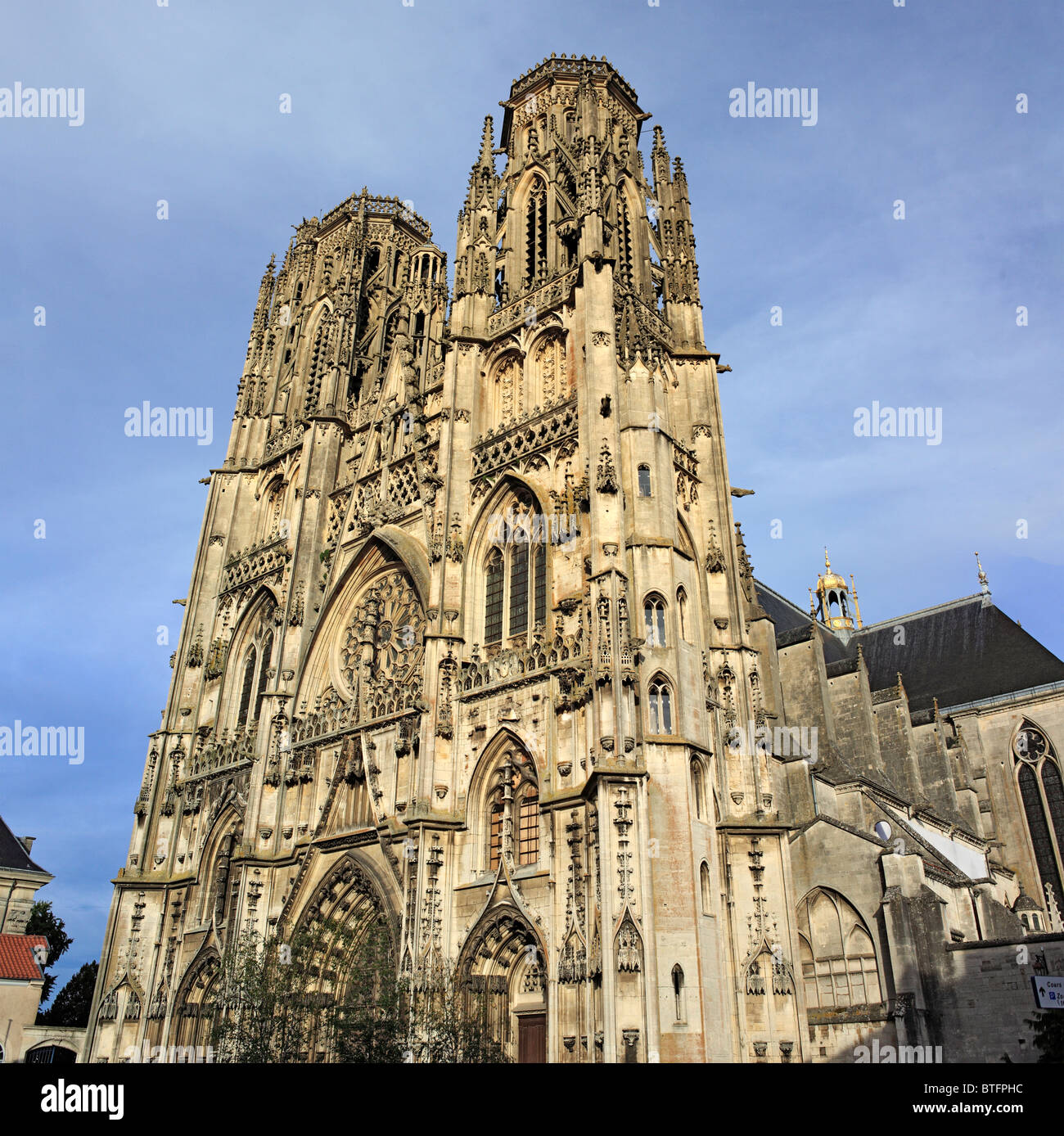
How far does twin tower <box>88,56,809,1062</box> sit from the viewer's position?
19.0 meters

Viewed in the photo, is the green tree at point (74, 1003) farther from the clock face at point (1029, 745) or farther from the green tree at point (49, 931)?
the clock face at point (1029, 745)

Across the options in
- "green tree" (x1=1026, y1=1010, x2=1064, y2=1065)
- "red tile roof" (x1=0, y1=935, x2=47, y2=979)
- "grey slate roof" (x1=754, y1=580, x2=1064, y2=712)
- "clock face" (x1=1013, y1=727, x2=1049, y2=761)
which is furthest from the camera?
"grey slate roof" (x1=754, y1=580, x2=1064, y2=712)

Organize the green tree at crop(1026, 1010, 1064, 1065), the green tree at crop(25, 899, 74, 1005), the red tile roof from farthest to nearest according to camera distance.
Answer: the green tree at crop(25, 899, 74, 1005) < the red tile roof < the green tree at crop(1026, 1010, 1064, 1065)

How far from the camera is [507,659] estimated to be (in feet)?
74.5

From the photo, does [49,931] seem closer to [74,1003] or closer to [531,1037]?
[74,1003]

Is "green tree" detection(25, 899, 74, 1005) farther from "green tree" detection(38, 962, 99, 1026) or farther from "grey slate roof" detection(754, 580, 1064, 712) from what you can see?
"grey slate roof" detection(754, 580, 1064, 712)

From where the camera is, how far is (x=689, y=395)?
91.0ft

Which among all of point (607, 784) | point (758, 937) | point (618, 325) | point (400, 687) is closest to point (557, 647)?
point (607, 784)

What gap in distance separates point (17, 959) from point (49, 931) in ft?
59.7

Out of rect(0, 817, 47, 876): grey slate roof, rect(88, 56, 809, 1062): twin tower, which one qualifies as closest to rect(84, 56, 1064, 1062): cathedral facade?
rect(88, 56, 809, 1062): twin tower

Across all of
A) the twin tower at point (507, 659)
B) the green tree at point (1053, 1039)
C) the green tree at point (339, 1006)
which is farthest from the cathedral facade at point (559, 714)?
the green tree at point (1053, 1039)

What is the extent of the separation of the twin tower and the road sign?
20.8 feet

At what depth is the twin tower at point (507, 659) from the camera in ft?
62.2

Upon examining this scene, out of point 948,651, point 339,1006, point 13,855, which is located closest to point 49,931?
point 13,855
